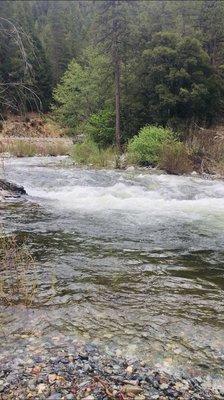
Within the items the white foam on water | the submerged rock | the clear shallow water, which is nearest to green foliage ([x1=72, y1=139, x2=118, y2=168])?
Answer: the white foam on water

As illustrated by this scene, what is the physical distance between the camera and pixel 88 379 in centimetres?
384

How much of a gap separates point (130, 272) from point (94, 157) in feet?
52.3

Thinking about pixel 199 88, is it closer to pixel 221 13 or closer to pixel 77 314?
pixel 221 13

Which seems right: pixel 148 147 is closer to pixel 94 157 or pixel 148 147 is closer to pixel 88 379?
pixel 94 157

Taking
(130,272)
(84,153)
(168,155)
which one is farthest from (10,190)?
(84,153)

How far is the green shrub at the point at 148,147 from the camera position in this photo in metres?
20.9

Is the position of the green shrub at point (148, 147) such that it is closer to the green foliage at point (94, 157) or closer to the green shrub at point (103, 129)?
the green foliage at point (94, 157)

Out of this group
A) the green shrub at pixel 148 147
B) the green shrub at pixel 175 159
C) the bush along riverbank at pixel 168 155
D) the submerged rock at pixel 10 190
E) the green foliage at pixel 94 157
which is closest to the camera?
the submerged rock at pixel 10 190

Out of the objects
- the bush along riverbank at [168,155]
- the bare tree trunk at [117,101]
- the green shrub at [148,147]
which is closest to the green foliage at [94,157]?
the bush along riverbank at [168,155]

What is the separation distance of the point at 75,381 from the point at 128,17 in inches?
1003

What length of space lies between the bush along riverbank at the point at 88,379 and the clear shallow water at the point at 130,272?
0.93 feet

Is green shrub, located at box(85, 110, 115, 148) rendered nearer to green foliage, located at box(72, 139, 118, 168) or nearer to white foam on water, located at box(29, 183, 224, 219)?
green foliage, located at box(72, 139, 118, 168)

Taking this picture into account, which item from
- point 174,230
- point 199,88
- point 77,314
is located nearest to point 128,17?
point 199,88

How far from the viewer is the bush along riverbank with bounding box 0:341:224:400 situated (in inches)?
143
